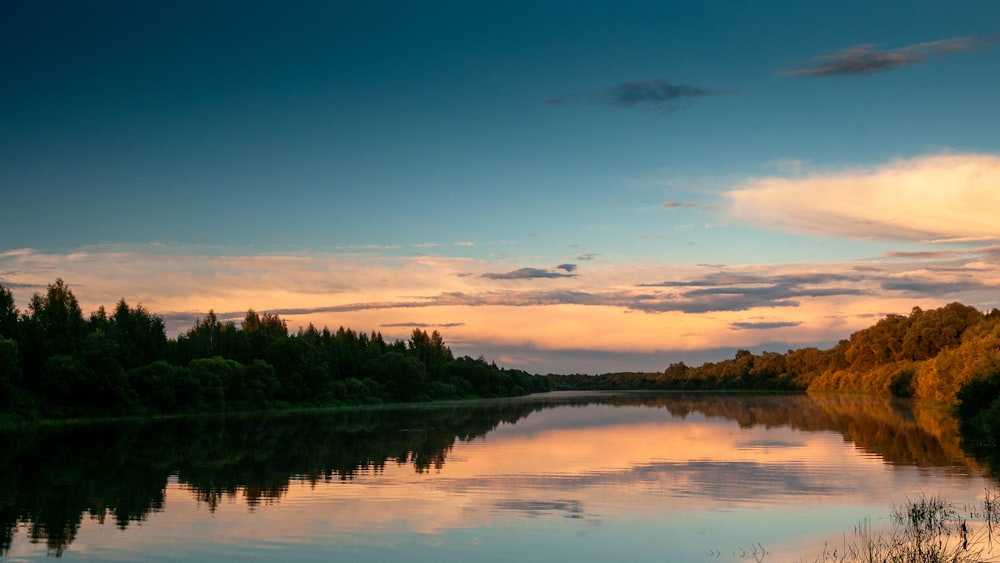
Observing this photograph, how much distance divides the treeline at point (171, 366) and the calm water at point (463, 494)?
75.3ft

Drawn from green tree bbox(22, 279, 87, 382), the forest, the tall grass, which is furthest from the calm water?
green tree bbox(22, 279, 87, 382)

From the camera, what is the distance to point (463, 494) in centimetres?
2898

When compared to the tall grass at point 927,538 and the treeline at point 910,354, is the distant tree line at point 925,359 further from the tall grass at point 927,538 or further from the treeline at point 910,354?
the tall grass at point 927,538

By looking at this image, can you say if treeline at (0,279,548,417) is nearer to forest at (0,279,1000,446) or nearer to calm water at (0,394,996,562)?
forest at (0,279,1000,446)

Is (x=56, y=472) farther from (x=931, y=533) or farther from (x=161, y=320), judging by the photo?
(x=161, y=320)

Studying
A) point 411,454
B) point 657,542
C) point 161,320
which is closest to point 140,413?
point 161,320

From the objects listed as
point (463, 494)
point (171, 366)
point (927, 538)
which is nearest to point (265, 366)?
point (171, 366)

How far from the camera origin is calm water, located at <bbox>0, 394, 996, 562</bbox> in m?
20.5

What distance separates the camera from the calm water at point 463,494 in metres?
20.5

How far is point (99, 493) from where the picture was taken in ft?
98.4

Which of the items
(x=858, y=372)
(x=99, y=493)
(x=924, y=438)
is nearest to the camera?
(x=99, y=493)

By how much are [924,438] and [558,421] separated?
35559 mm

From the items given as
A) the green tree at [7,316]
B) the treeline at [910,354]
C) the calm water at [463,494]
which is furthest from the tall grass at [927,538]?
the green tree at [7,316]

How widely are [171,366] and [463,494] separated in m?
69.6
